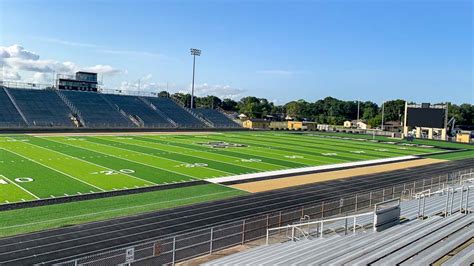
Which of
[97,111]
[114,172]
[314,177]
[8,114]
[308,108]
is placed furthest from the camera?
[308,108]

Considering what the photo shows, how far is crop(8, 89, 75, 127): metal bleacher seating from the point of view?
60.7m

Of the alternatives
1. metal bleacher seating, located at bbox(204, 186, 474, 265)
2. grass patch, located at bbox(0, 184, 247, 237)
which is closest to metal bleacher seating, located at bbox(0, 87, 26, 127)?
grass patch, located at bbox(0, 184, 247, 237)

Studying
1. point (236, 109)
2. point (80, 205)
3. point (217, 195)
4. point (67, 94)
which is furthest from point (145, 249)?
point (236, 109)

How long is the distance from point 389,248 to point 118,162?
78.6ft

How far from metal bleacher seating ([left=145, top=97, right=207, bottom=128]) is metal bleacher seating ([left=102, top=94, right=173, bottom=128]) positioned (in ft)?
7.28

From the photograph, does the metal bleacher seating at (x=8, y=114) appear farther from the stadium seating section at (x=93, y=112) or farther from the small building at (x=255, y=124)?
the small building at (x=255, y=124)

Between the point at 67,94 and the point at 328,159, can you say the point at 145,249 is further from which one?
the point at 67,94

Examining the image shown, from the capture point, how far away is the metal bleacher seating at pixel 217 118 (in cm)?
8238

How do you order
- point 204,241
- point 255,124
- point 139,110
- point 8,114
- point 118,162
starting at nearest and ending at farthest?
point 204,241 < point 118,162 < point 8,114 < point 139,110 < point 255,124

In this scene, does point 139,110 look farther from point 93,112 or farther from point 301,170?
point 301,170

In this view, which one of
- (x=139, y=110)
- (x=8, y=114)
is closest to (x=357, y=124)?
(x=139, y=110)

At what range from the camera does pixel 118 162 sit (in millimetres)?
31016

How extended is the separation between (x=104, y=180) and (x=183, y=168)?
6685 millimetres

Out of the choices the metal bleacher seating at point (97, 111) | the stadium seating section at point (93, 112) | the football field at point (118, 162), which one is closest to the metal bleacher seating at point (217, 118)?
the stadium seating section at point (93, 112)
